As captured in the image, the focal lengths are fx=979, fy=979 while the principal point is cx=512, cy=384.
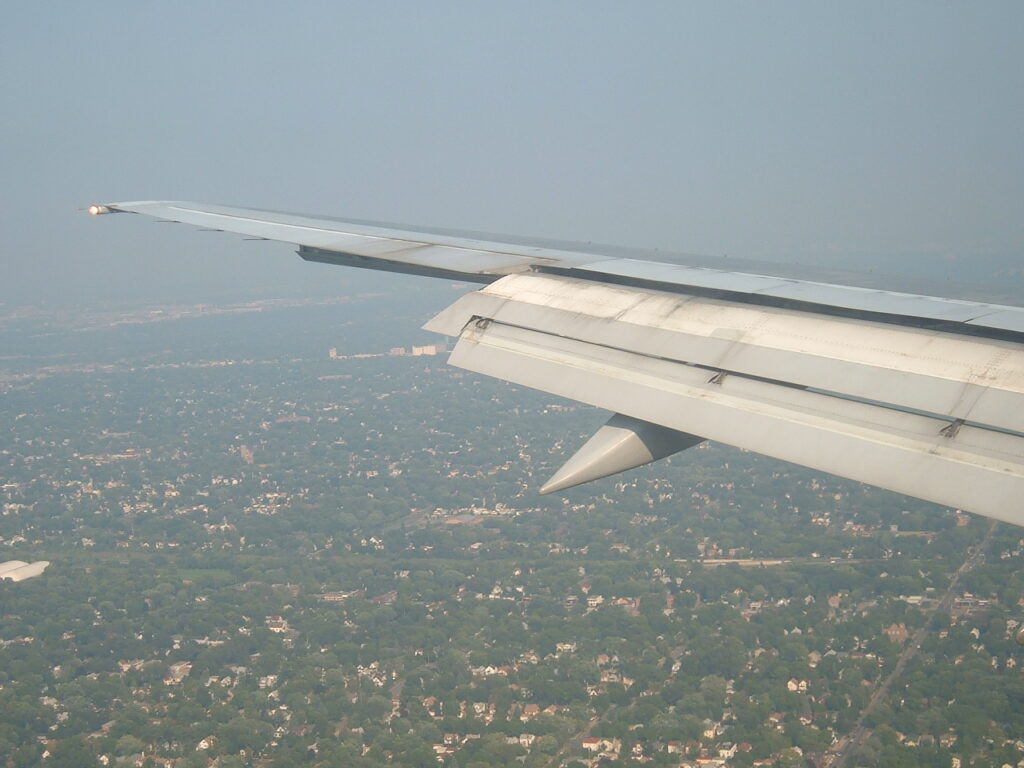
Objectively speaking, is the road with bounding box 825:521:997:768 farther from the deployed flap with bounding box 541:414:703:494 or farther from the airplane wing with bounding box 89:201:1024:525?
the deployed flap with bounding box 541:414:703:494

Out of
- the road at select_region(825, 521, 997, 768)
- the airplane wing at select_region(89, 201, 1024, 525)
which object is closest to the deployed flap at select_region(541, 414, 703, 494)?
the airplane wing at select_region(89, 201, 1024, 525)

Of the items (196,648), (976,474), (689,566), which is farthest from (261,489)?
(976,474)

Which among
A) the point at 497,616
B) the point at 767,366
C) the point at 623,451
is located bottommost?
the point at 497,616

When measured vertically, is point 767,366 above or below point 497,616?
above

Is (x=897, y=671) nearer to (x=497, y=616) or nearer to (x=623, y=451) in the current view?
(x=497, y=616)

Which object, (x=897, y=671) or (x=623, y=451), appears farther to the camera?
(x=897, y=671)

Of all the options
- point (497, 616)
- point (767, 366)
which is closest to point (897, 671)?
point (497, 616)

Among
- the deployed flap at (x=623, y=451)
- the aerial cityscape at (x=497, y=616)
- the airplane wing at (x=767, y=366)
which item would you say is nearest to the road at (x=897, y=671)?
the aerial cityscape at (x=497, y=616)

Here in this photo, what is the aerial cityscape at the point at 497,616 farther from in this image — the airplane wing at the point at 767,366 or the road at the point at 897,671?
the airplane wing at the point at 767,366
